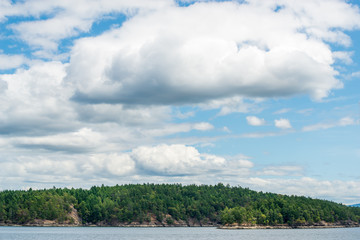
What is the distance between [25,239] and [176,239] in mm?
52174

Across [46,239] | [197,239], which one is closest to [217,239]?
[197,239]

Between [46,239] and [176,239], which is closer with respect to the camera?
[46,239]

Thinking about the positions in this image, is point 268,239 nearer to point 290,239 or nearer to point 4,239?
point 290,239

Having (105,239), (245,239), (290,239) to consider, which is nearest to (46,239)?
(105,239)

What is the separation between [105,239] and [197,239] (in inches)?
1297

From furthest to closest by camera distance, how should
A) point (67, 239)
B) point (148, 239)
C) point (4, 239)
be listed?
point (148, 239), point (67, 239), point (4, 239)

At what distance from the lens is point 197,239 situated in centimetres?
15488

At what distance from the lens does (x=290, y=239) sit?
516ft

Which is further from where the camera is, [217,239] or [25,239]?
[217,239]

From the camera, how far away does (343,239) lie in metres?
163

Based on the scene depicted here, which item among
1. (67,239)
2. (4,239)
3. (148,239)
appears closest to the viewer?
(4,239)

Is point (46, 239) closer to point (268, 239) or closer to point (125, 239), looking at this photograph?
point (125, 239)

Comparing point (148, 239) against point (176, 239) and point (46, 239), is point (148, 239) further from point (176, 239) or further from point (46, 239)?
point (46, 239)

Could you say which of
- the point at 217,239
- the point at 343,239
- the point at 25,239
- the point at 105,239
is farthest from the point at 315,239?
the point at 25,239
